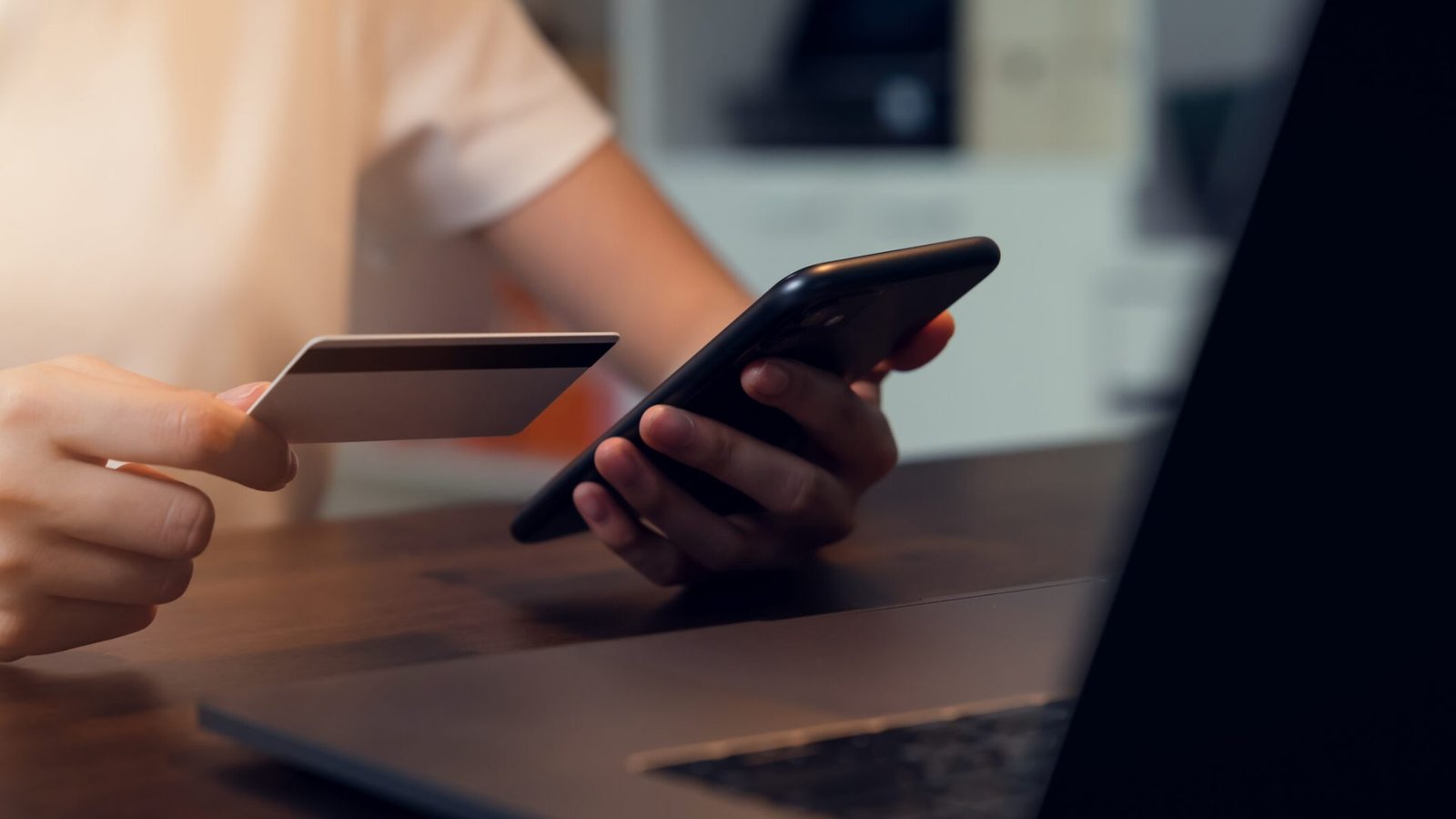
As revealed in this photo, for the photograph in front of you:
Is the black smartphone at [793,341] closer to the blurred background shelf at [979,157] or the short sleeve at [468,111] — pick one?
the short sleeve at [468,111]

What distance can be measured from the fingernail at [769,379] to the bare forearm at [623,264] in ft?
1.64

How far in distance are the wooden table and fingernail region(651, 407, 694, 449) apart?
0.23ft

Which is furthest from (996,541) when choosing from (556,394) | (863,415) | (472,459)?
(472,459)

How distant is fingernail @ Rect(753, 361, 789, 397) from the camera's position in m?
0.59

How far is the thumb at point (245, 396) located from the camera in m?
0.54

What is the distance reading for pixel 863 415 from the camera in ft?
2.26

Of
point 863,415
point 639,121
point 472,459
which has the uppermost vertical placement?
point 639,121

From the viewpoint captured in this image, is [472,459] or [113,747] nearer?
[113,747]

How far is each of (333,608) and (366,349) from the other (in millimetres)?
194

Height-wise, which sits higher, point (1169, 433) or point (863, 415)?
point (863, 415)

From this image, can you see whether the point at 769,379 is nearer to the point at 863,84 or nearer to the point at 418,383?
the point at 418,383

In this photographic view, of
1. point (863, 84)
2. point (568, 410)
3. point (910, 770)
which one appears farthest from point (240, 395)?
point (568, 410)

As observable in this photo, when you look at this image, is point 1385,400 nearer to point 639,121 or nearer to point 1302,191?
point 1302,191

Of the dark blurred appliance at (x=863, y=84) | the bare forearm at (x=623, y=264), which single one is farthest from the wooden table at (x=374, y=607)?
the dark blurred appliance at (x=863, y=84)
